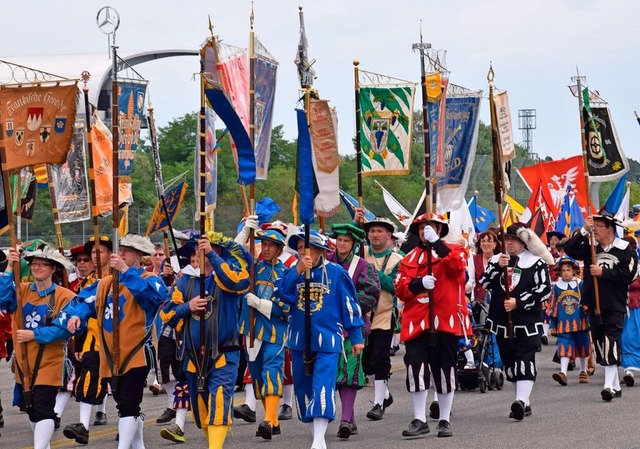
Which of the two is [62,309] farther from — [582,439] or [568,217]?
[568,217]

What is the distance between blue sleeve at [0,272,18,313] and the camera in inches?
412

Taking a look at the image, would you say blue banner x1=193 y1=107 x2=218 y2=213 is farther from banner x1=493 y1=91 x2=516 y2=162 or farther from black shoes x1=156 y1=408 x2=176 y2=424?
banner x1=493 y1=91 x2=516 y2=162

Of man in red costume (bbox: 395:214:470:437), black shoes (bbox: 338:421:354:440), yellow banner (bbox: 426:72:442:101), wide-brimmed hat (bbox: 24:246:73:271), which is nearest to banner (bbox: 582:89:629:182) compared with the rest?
yellow banner (bbox: 426:72:442:101)

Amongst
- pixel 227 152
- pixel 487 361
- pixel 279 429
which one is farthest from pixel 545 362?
pixel 227 152

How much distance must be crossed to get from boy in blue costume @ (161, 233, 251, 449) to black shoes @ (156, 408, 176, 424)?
8.90 feet

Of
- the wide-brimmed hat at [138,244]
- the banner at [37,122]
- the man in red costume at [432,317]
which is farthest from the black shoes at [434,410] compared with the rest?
the banner at [37,122]

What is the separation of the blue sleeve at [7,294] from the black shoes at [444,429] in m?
3.67

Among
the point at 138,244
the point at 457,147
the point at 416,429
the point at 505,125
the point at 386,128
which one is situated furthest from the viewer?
the point at 386,128

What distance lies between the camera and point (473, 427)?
12156 mm

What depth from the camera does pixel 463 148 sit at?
50.7ft

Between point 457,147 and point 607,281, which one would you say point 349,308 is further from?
point 457,147

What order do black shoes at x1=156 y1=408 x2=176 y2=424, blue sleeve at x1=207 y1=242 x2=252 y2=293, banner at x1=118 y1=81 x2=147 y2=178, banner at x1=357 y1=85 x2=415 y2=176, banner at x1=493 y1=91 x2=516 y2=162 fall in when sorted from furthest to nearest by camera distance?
1. banner at x1=357 y1=85 x2=415 y2=176
2. banner at x1=493 y1=91 x2=516 y2=162
3. banner at x1=118 y1=81 x2=147 y2=178
4. black shoes at x1=156 y1=408 x2=176 y2=424
5. blue sleeve at x1=207 y1=242 x2=252 y2=293

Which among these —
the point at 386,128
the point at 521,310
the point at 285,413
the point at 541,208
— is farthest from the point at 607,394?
the point at 541,208

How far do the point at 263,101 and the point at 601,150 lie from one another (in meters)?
4.26
